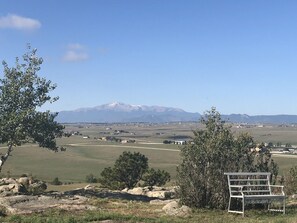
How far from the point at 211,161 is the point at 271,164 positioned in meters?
2.49

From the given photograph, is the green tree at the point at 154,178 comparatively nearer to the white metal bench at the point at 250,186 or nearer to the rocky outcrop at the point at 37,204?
the rocky outcrop at the point at 37,204

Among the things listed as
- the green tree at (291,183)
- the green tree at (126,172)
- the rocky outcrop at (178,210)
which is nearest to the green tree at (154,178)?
the green tree at (126,172)

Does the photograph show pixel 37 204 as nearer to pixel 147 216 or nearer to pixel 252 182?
pixel 147 216

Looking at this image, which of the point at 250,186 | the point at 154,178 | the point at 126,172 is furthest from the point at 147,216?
the point at 154,178

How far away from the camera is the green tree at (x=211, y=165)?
15109 mm

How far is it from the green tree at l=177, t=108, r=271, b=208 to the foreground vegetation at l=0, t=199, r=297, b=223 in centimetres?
69

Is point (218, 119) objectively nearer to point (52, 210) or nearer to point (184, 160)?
point (184, 160)

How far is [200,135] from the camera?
53.2 feet

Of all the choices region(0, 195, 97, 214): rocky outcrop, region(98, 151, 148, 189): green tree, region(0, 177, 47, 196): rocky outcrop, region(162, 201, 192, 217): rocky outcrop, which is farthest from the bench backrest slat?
region(98, 151, 148, 189): green tree

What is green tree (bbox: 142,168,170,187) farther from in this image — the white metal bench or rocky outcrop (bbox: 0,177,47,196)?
the white metal bench

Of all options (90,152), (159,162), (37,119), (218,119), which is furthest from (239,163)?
(90,152)

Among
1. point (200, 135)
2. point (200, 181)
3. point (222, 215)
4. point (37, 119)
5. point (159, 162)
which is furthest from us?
point (159, 162)

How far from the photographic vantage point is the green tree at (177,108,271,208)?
15.1 m

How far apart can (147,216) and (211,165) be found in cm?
313
